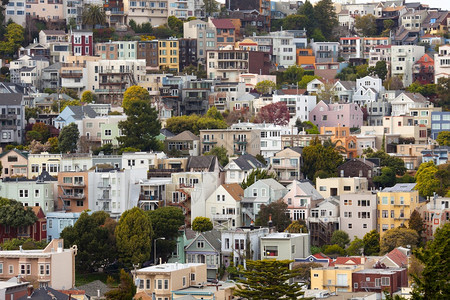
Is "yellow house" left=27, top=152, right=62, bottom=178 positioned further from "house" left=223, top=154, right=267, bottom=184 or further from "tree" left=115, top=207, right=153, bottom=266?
"tree" left=115, top=207, right=153, bottom=266

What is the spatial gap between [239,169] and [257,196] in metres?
6.90

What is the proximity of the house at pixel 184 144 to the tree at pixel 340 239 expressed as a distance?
72.6ft

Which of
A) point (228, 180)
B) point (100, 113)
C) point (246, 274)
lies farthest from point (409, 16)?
point (246, 274)

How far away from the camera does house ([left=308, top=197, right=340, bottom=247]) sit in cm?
9388

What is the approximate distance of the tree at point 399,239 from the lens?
88419 mm

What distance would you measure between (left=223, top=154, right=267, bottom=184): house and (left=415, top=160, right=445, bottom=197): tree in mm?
11820

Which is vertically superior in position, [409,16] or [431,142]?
[409,16]

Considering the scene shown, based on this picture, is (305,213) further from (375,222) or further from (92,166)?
(92,166)

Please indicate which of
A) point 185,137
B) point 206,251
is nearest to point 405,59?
point 185,137

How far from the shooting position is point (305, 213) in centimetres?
9512

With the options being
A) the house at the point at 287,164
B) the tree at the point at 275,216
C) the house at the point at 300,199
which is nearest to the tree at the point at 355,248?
the tree at the point at 275,216

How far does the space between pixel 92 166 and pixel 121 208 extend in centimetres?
800

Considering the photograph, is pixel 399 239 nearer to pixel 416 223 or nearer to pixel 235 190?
pixel 416 223

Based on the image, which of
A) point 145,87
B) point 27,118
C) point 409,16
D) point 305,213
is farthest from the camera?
point 409,16
